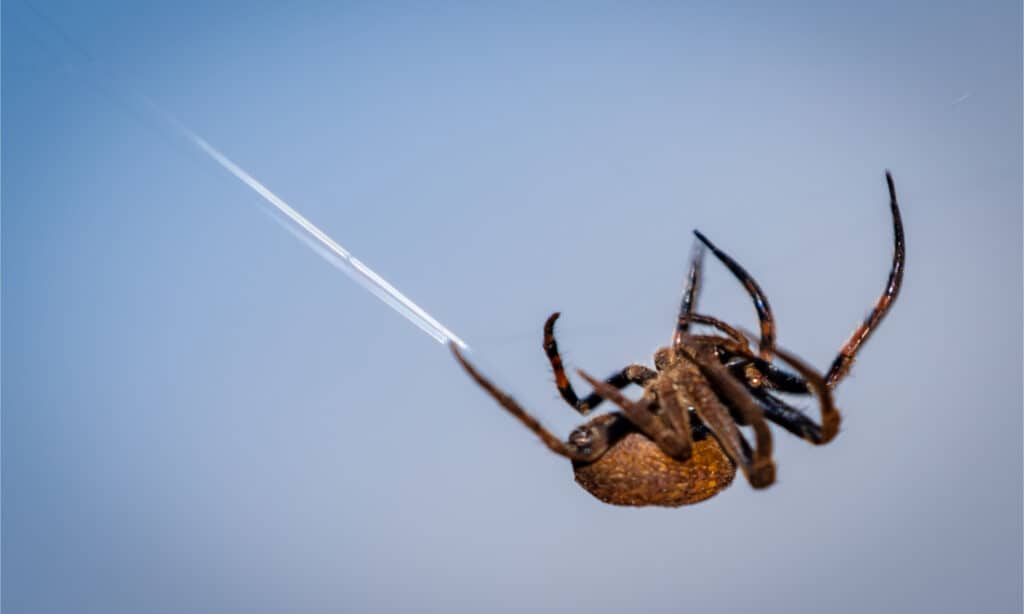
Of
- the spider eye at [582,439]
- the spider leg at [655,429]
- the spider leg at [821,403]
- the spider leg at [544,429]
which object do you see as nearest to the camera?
the spider leg at [821,403]

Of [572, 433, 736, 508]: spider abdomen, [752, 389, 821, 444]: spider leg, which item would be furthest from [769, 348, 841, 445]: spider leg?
[572, 433, 736, 508]: spider abdomen

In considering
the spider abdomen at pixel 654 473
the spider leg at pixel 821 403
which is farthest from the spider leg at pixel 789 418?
the spider abdomen at pixel 654 473

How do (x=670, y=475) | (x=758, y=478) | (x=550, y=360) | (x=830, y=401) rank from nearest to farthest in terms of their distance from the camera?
(x=830, y=401)
(x=758, y=478)
(x=670, y=475)
(x=550, y=360)

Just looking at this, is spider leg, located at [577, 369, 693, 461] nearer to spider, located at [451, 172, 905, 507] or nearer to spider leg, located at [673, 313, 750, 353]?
spider, located at [451, 172, 905, 507]

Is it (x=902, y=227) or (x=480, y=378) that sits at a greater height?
(x=902, y=227)

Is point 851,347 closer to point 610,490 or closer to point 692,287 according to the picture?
point 692,287

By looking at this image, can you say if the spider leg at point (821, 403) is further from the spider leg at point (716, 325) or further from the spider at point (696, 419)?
the spider leg at point (716, 325)

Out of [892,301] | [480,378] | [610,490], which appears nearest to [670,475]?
[610,490]

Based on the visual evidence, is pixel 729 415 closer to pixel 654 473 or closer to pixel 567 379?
pixel 654 473

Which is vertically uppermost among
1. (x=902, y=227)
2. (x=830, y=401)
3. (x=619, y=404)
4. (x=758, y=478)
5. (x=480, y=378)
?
(x=902, y=227)
